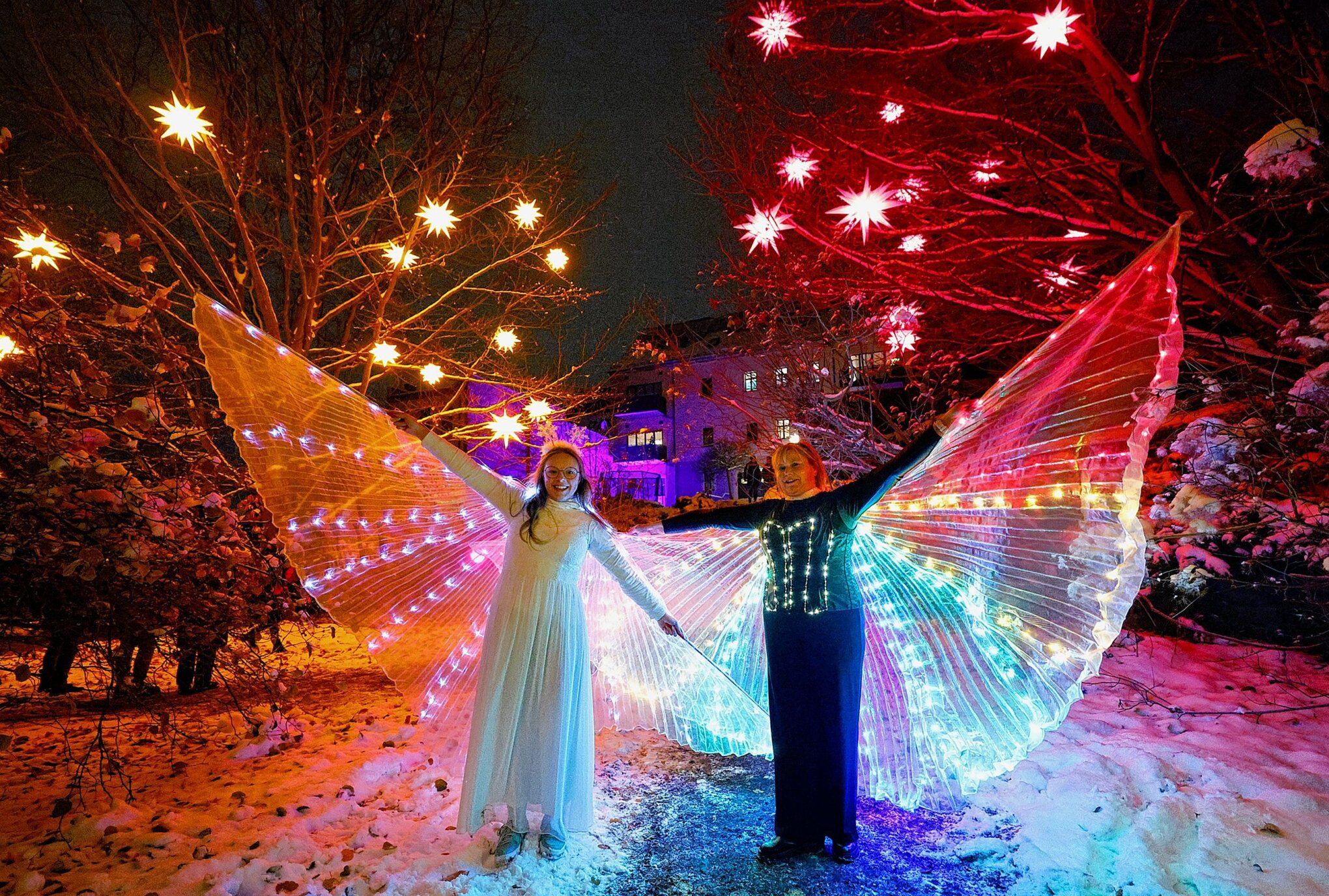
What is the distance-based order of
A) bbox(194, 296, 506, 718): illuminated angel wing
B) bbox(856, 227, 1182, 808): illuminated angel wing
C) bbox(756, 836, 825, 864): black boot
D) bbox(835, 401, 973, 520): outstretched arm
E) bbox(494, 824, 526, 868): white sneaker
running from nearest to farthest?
1. bbox(856, 227, 1182, 808): illuminated angel wing
2. bbox(835, 401, 973, 520): outstretched arm
3. bbox(494, 824, 526, 868): white sneaker
4. bbox(756, 836, 825, 864): black boot
5. bbox(194, 296, 506, 718): illuminated angel wing

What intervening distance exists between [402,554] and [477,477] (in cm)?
83

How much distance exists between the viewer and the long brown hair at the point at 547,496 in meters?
3.54

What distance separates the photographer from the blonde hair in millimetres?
3711

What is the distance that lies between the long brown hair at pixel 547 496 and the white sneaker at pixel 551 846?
1.51m

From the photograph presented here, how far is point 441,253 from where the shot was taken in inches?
322

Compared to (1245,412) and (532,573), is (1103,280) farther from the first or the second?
(532,573)

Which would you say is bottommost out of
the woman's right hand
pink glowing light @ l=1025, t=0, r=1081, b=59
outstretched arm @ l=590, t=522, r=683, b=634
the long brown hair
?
outstretched arm @ l=590, t=522, r=683, b=634

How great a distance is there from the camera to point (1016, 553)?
3.59 m

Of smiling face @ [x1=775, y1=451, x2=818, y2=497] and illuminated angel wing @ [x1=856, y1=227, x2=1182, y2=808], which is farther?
smiling face @ [x1=775, y1=451, x2=818, y2=497]

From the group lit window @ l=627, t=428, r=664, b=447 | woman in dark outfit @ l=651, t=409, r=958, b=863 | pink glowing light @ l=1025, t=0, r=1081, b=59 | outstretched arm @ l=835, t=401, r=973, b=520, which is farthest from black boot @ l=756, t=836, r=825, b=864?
lit window @ l=627, t=428, r=664, b=447

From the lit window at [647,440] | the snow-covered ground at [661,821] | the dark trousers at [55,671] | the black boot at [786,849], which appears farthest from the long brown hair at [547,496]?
the lit window at [647,440]

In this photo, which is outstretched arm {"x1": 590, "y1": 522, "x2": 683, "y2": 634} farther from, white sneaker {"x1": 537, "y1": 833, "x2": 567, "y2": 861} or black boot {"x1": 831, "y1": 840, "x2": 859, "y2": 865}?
black boot {"x1": 831, "y1": 840, "x2": 859, "y2": 865}

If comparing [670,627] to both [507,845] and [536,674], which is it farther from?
[507,845]

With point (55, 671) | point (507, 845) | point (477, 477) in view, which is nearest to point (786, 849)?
point (507, 845)
